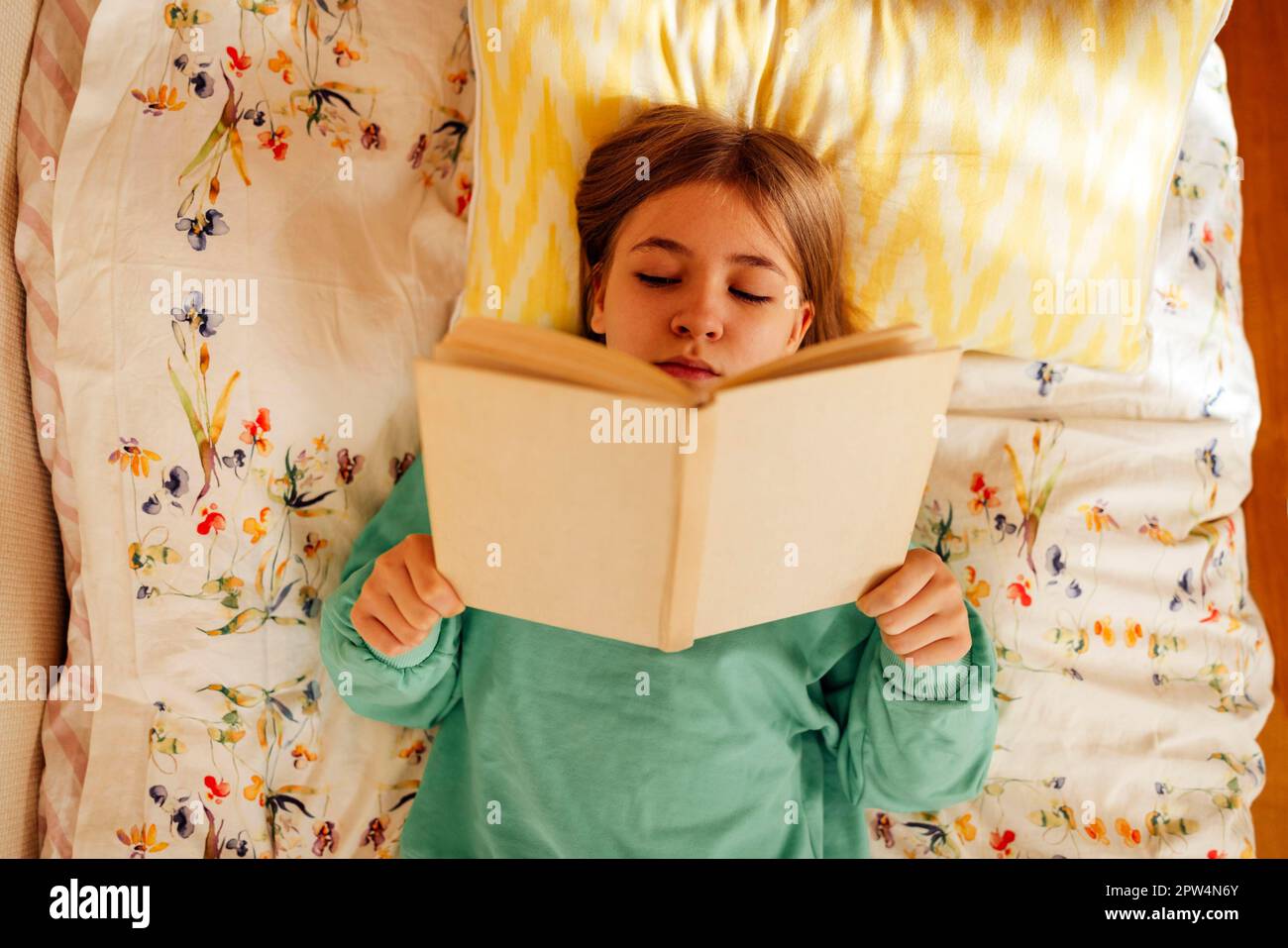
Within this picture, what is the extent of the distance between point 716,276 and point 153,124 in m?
0.63

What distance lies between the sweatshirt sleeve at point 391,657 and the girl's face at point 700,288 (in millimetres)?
288

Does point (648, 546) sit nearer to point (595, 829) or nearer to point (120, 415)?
point (595, 829)

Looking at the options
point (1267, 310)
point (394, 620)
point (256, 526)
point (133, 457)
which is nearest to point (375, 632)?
point (394, 620)

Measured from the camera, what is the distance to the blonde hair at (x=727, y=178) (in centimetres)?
97

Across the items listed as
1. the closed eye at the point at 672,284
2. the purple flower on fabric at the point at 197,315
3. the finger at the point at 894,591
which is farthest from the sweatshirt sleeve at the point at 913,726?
the purple flower on fabric at the point at 197,315

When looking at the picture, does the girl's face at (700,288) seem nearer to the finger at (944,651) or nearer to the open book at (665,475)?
the open book at (665,475)

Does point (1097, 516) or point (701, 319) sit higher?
point (701, 319)

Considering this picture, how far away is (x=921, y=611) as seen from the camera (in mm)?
894

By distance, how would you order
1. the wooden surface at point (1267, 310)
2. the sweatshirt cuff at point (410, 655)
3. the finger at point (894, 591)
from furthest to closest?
the wooden surface at point (1267, 310)
the sweatshirt cuff at point (410, 655)
the finger at point (894, 591)

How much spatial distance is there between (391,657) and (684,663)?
276 millimetres

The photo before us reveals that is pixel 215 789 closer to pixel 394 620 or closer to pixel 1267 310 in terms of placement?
pixel 394 620

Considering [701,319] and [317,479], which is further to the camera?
[317,479]

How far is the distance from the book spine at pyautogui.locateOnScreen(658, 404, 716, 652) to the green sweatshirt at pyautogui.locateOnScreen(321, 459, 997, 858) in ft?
0.63

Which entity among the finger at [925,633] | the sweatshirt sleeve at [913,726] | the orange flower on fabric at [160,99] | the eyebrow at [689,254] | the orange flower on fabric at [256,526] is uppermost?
the orange flower on fabric at [160,99]
